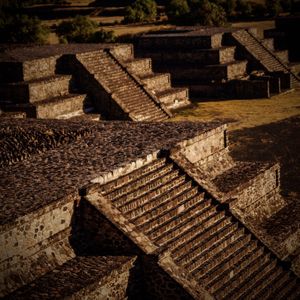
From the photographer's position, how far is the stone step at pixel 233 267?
37.9 ft

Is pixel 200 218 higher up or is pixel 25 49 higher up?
pixel 25 49

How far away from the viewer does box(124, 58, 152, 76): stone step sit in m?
28.1

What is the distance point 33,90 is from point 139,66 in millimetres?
6491

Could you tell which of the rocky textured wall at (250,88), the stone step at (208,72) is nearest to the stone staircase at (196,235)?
the rocky textured wall at (250,88)

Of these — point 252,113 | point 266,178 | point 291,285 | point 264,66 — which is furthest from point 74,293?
point 264,66

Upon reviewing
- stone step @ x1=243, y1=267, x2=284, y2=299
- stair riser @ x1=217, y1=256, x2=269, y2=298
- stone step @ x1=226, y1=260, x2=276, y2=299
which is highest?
stair riser @ x1=217, y1=256, x2=269, y2=298

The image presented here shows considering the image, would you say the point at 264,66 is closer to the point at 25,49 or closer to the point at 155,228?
the point at 25,49

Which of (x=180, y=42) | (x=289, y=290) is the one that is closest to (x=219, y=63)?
(x=180, y=42)

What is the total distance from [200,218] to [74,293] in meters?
3.69

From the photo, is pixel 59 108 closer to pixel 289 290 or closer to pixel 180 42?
pixel 180 42

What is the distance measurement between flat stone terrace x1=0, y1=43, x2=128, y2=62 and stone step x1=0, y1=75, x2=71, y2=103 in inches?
48.1

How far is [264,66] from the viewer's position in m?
33.1

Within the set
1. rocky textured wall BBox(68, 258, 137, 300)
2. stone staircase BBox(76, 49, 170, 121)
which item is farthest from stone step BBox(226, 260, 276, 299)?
stone staircase BBox(76, 49, 170, 121)

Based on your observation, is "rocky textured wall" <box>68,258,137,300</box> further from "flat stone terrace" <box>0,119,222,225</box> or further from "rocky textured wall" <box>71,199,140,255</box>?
"flat stone terrace" <box>0,119,222,225</box>
